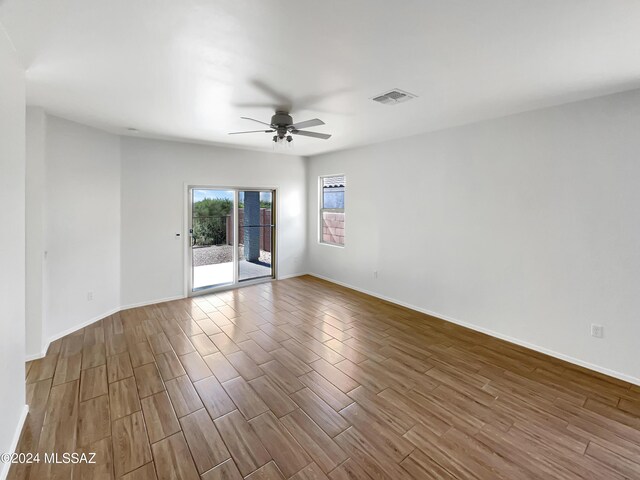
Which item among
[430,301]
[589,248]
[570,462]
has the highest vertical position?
[589,248]

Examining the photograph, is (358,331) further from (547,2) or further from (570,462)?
(547,2)

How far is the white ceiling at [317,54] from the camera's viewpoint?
1.58m

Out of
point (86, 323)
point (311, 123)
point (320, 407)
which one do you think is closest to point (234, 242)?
point (86, 323)

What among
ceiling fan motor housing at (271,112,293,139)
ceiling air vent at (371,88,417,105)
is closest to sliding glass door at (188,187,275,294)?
ceiling fan motor housing at (271,112,293,139)

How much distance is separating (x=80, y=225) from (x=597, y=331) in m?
5.97

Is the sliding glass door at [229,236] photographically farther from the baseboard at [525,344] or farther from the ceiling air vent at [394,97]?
the ceiling air vent at [394,97]

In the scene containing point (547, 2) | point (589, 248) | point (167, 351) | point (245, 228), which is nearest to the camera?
point (547, 2)

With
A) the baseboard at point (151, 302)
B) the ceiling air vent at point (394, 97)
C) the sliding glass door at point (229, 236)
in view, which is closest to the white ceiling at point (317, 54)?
the ceiling air vent at point (394, 97)

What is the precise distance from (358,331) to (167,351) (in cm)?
224

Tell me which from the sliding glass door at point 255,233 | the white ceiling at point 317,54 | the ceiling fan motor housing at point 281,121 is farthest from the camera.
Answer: the sliding glass door at point 255,233

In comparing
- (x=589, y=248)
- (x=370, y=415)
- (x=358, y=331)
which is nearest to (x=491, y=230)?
(x=589, y=248)

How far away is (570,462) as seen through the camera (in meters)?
1.85

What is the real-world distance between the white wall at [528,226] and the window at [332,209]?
1.05 meters

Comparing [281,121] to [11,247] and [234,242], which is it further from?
[234,242]
